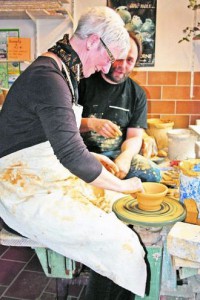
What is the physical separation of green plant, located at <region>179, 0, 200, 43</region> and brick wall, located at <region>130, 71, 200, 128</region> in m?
0.33

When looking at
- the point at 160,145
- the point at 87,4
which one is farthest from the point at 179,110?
the point at 87,4

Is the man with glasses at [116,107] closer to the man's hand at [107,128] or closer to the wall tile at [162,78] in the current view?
the man's hand at [107,128]

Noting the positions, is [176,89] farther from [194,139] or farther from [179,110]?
[194,139]

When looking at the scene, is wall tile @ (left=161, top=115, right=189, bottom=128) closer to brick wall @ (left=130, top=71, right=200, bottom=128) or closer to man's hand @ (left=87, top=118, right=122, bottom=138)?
brick wall @ (left=130, top=71, right=200, bottom=128)

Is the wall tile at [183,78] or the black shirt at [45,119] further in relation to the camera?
the wall tile at [183,78]

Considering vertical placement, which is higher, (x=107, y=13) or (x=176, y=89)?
(x=107, y=13)

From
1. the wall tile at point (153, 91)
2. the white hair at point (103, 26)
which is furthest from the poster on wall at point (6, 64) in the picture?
the white hair at point (103, 26)

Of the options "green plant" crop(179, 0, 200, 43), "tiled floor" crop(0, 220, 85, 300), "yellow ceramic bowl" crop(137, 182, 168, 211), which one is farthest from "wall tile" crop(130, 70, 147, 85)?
"yellow ceramic bowl" crop(137, 182, 168, 211)

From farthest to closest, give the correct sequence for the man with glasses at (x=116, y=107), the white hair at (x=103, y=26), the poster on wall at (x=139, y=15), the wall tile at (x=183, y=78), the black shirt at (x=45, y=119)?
the wall tile at (x=183, y=78) → the poster on wall at (x=139, y=15) → the man with glasses at (x=116, y=107) → the white hair at (x=103, y=26) → the black shirt at (x=45, y=119)

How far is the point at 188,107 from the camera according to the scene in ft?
10.2

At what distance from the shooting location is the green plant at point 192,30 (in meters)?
2.75

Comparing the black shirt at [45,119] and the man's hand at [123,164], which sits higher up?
the black shirt at [45,119]

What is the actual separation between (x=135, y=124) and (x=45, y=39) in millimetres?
1426

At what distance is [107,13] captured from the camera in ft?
4.04
